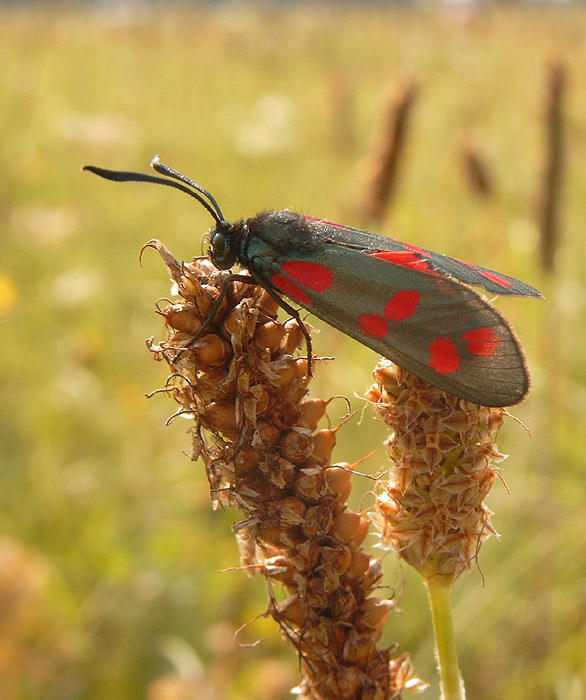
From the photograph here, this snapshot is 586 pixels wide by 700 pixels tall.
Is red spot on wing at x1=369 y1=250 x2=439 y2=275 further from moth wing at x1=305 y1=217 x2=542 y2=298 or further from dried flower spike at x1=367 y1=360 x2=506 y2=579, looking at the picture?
dried flower spike at x1=367 y1=360 x2=506 y2=579

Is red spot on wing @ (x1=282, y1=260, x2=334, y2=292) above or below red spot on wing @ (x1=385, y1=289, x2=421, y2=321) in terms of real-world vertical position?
above

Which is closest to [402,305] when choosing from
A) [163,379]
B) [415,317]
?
[415,317]

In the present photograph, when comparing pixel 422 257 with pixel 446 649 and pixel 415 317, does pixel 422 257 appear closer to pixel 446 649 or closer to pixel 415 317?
pixel 415 317

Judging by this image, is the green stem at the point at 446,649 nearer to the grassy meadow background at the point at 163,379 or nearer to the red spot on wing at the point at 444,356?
the grassy meadow background at the point at 163,379

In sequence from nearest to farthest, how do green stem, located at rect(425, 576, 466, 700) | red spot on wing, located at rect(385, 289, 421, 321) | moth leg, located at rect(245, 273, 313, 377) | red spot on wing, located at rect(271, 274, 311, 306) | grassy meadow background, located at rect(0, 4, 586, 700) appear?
green stem, located at rect(425, 576, 466, 700) < moth leg, located at rect(245, 273, 313, 377) < red spot on wing, located at rect(385, 289, 421, 321) < red spot on wing, located at rect(271, 274, 311, 306) < grassy meadow background, located at rect(0, 4, 586, 700)

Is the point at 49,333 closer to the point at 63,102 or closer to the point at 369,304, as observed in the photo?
the point at 369,304

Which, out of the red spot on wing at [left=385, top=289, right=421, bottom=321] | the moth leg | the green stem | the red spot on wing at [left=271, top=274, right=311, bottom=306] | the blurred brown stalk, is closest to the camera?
the green stem

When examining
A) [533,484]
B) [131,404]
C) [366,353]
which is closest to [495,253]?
[366,353]

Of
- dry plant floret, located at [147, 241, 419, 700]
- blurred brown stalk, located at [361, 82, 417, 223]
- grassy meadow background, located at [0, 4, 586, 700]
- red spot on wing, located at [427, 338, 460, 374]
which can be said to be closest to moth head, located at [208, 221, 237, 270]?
dry plant floret, located at [147, 241, 419, 700]
